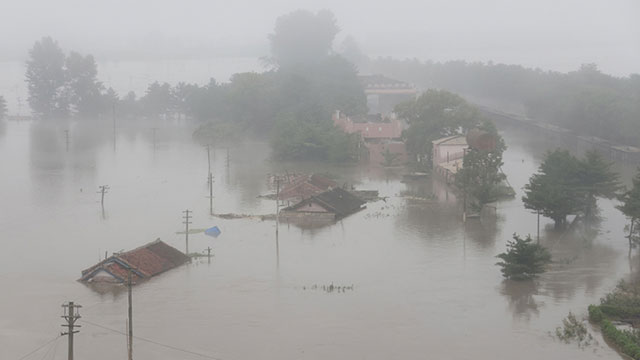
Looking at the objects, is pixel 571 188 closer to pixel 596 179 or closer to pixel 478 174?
pixel 596 179

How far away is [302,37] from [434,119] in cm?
2834

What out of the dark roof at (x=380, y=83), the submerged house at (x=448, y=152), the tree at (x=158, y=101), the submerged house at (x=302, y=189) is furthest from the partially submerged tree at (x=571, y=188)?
the tree at (x=158, y=101)

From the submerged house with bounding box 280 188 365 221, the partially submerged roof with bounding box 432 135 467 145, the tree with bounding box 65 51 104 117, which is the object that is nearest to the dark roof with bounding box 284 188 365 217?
the submerged house with bounding box 280 188 365 221

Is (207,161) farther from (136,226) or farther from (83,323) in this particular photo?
(83,323)

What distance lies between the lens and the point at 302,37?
56.2m

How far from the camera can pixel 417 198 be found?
74.2 ft

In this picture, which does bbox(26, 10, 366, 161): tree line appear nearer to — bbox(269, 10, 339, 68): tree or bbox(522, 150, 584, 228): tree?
bbox(269, 10, 339, 68): tree

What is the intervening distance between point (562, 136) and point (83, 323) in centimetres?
2775

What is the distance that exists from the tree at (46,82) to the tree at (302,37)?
42.9ft

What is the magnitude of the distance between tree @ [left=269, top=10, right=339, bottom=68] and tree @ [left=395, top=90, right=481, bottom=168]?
26.3 metres

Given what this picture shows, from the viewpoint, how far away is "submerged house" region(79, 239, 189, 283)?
1433cm

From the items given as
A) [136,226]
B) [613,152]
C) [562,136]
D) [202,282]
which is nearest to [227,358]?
[202,282]

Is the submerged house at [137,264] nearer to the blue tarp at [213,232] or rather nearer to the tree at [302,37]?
the blue tarp at [213,232]

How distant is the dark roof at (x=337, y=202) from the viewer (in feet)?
65.2
